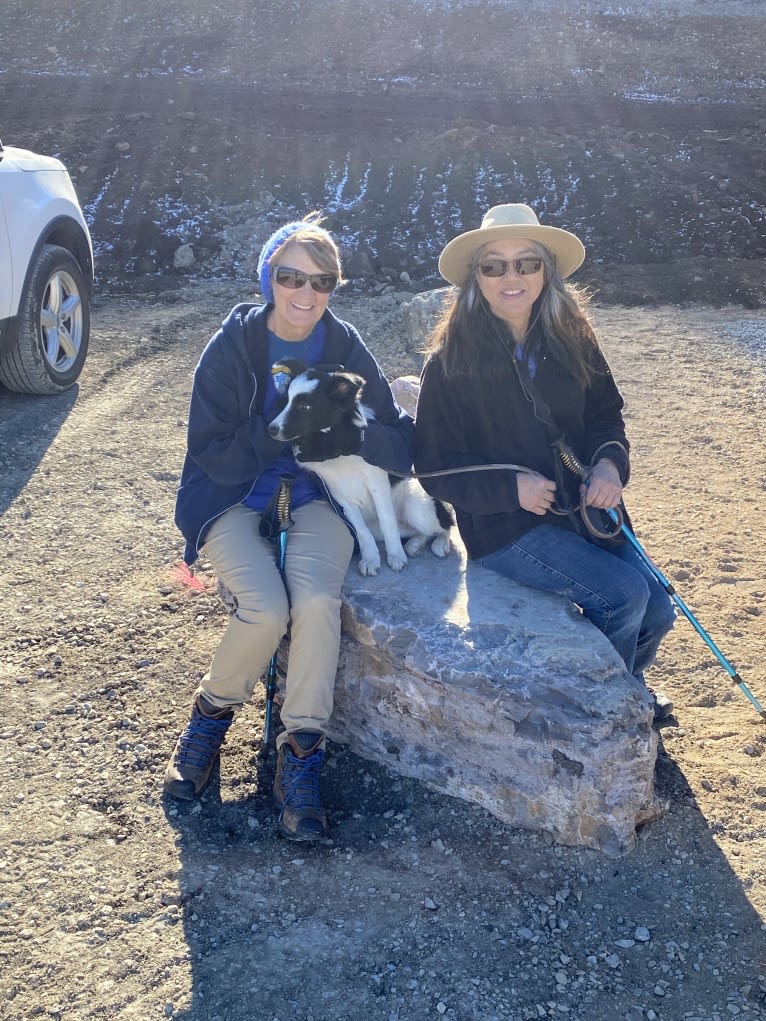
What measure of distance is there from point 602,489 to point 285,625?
1215 mm

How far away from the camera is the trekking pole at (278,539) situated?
3.46 m

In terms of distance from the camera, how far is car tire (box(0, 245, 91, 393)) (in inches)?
249

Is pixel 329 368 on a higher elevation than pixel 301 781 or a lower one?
higher

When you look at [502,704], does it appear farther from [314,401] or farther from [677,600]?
[314,401]

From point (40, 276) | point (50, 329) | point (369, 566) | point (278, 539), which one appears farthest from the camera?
point (50, 329)

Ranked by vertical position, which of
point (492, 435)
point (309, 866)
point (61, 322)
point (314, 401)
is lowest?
point (309, 866)

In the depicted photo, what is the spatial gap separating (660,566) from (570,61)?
17871 mm

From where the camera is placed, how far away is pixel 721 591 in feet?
15.1

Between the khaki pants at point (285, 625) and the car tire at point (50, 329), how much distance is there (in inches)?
144

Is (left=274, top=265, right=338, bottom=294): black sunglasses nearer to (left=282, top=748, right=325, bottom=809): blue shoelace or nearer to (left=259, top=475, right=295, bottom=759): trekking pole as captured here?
(left=259, top=475, right=295, bottom=759): trekking pole

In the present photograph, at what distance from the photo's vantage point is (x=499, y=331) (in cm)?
343

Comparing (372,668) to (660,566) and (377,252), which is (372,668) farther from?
(377,252)

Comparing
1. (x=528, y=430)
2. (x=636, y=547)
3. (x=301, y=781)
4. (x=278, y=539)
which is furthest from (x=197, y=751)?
(x=636, y=547)

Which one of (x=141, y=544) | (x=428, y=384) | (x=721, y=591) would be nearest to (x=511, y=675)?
(x=428, y=384)
